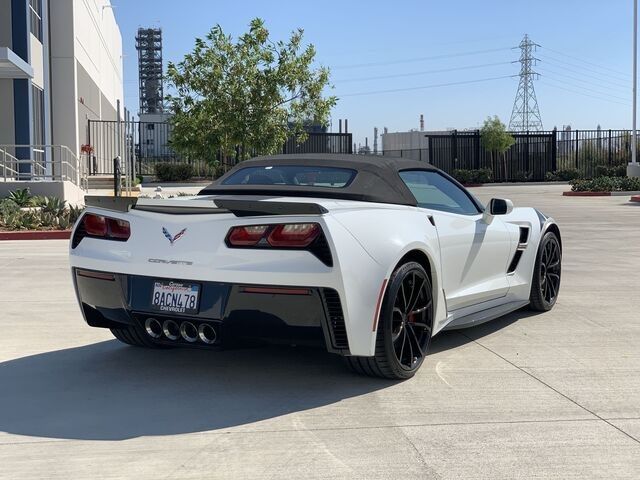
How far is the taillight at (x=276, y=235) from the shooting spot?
4.42 meters

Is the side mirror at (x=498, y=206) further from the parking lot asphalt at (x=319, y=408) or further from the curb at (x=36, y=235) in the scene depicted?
the curb at (x=36, y=235)

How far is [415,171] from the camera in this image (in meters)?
5.96

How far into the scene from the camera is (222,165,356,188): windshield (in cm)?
561

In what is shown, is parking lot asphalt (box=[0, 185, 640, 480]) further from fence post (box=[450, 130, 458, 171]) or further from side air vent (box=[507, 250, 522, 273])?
fence post (box=[450, 130, 458, 171])

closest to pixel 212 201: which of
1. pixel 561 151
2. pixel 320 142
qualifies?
pixel 320 142

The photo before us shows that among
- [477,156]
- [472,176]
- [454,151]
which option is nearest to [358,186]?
[472,176]

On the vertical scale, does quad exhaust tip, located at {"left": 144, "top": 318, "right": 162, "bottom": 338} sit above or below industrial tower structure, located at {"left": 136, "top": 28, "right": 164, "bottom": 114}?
below

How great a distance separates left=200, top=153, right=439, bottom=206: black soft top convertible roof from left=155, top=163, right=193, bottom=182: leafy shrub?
1462 inches

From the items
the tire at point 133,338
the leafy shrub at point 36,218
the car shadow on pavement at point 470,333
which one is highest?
the leafy shrub at point 36,218

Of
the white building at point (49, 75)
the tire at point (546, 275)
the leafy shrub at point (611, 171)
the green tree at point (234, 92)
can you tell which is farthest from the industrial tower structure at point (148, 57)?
the tire at point (546, 275)

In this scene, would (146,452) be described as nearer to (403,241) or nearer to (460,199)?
(403,241)

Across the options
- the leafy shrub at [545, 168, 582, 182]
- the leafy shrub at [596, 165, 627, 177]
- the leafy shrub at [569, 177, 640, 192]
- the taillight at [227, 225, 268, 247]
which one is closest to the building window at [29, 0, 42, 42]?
the leafy shrub at [569, 177, 640, 192]

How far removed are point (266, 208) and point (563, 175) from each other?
46610 mm

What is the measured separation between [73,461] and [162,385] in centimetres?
126
